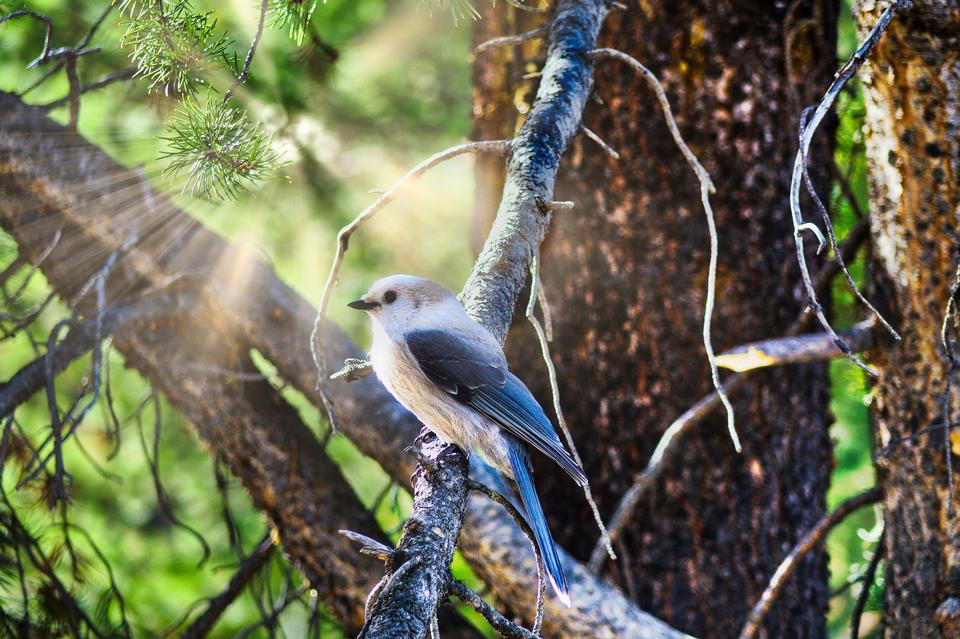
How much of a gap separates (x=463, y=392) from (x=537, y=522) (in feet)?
1.43

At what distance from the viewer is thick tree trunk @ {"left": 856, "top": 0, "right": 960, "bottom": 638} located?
2.37 m

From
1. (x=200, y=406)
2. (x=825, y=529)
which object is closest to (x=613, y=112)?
(x=825, y=529)

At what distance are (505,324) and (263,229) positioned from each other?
4168mm

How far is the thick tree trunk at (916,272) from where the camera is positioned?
2.37 m

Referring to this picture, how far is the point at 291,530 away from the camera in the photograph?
118 inches

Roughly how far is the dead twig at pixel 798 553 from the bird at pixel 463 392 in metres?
0.74

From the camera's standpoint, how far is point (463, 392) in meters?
2.47

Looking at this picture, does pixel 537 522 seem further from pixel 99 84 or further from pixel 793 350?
pixel 99 84

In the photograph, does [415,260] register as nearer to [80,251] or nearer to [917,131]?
[80,251]

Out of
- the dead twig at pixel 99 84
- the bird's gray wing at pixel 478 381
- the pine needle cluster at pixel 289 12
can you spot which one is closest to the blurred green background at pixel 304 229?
the dead twig at pixel 99 84

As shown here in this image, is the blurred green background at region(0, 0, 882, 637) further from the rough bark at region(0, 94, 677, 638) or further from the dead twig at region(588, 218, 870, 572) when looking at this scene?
the dead twig at region(588, 218, 870, 572)

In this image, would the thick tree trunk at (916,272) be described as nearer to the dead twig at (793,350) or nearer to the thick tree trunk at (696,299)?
the dead twig at (793,350)

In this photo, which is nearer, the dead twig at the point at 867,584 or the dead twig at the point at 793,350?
the dead twig at the point at 793,350

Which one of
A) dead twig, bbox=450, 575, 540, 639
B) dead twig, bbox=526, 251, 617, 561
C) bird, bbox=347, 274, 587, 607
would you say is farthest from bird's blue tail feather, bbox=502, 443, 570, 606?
dead twig, bbox=450, 575, 540, 639
